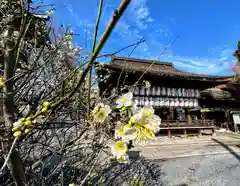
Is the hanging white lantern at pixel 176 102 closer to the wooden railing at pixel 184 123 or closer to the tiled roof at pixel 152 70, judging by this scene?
the wooden railing at pixel 184 123

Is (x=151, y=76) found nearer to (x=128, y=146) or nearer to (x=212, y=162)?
(x=212, y=162)

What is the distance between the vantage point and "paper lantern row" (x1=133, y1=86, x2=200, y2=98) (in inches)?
284

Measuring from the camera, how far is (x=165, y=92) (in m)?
7.57

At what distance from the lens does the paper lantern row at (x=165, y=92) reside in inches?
284

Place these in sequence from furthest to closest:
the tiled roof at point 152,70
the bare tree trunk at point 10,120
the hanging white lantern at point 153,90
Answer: the hanging white lantern at point 153,90 → the tiled roof at point 152,70 → the bare tree trunk at point 10,120

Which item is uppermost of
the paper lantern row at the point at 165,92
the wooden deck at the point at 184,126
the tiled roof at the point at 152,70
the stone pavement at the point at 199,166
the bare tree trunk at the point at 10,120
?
the tiled roof at the point at 152,70

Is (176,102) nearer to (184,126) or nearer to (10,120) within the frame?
(184,126)

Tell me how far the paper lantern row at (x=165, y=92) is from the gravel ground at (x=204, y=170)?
12.1 feet

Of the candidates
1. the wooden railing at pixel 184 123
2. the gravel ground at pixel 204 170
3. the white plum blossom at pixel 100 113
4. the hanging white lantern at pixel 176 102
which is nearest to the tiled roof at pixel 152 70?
the hanging white lantern at pixel 176 102

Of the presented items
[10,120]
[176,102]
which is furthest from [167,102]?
[10,120]

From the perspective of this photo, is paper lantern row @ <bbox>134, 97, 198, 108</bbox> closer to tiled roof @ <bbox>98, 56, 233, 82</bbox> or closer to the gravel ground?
tiled roof @ <bbox>98, 56, 233, 82</bbox>

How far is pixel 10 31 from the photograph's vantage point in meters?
1.09

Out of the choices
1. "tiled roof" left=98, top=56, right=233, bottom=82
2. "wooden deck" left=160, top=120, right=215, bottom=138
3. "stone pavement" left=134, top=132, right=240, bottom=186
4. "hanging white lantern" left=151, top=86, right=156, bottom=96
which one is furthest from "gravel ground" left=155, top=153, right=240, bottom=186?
"hanging white lantern" left=151, top=86, right=156, bottom=96

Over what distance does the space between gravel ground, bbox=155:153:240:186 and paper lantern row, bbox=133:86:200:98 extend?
3676mm
